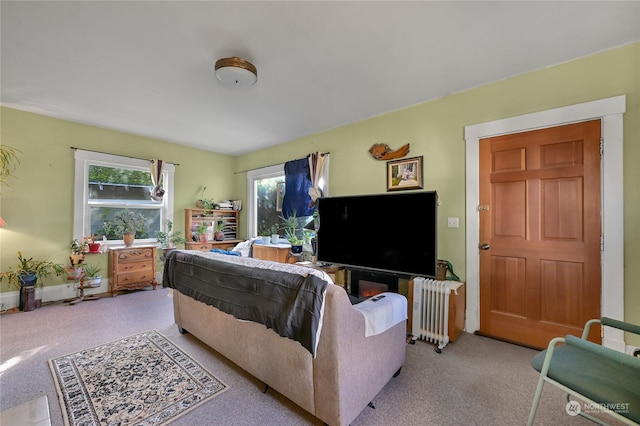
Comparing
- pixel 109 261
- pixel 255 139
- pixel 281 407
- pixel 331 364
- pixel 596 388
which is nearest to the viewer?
pixel 596 388

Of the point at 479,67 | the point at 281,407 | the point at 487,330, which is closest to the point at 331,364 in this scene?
the point at 281,407

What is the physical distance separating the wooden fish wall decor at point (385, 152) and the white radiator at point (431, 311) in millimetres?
1530

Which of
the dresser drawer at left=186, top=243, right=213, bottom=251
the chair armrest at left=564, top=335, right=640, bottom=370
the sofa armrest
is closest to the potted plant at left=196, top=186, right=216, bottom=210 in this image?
the dresser drawer at left=186, top=243, right=213, bottom=251

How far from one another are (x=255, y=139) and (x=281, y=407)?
157 inches

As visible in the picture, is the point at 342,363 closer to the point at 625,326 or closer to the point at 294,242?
the point at 625,326

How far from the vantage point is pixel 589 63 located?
222 centimetres

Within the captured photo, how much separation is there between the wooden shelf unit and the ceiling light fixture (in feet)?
10.8

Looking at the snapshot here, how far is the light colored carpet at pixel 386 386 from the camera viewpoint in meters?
1.58

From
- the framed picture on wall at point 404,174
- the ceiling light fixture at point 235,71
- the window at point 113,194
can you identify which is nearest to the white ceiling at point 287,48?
the ceiling light fixture at point 235,71

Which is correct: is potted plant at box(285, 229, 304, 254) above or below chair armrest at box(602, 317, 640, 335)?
above

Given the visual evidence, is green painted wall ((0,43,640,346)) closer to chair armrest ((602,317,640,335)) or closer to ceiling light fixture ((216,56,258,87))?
chair armrest ((602,317,640,335))

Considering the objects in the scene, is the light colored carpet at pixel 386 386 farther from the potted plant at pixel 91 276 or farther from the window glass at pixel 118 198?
the window glass at pixel 118 198

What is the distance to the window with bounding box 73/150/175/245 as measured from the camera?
3.96 metres

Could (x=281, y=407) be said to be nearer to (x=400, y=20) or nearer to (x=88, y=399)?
(x=88, y=399)
